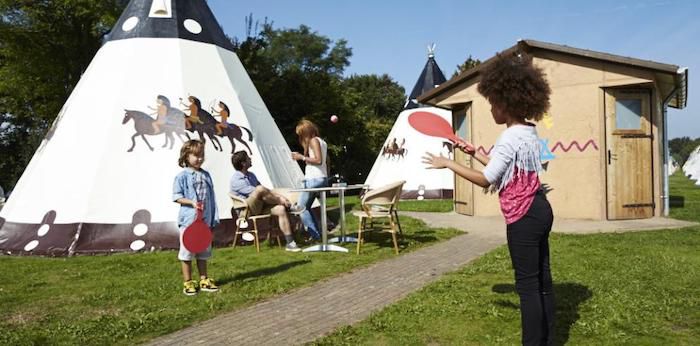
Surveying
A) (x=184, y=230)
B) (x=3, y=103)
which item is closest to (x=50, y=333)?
(x=184, y=230)

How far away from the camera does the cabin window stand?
984 cm

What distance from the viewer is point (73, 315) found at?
4273mm

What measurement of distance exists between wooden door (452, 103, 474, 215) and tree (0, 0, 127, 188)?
13983 millimetres

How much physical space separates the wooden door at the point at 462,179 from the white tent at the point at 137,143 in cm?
437

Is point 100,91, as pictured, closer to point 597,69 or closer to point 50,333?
point 50,333

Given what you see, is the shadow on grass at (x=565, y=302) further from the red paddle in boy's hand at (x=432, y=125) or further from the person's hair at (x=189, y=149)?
the person's hair at (x=189, y=149)

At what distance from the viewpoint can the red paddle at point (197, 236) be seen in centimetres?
482

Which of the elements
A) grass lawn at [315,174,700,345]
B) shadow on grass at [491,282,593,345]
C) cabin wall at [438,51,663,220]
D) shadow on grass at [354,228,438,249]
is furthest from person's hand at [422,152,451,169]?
cabin wall at [438,51,663,220]

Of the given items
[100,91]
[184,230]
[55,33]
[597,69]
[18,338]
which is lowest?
[18,338]

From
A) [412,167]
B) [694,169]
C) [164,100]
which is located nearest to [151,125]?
[164,100]

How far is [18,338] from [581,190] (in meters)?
9.52

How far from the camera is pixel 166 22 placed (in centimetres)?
905

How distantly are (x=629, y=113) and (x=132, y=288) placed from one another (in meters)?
9.38

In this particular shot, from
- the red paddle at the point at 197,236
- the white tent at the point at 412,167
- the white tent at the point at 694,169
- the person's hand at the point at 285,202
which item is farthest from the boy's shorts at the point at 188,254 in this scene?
the white tent at the point at 694,169
